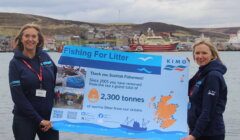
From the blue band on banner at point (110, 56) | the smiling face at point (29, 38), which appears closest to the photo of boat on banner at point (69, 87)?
the blue band on banner at point (110, 56)

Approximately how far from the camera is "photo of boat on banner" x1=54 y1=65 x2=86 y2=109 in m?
6.58

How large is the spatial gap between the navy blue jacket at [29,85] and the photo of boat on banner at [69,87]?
178 millimetres

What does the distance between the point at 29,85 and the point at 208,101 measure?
1.91 m

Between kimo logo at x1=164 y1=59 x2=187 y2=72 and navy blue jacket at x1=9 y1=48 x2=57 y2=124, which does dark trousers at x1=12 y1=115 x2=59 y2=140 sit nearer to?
navy blue jacket at x1=9 y1=48 x2=57 y2=124

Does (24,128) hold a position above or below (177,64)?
below

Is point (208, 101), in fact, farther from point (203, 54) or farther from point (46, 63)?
point (46, 63)

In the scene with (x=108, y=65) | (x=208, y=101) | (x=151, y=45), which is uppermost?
(x=108, y=65)

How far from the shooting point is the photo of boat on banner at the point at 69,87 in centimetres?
658

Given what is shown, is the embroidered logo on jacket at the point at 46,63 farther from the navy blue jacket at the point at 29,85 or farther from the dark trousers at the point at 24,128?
the dark trousers at the point at 24,128

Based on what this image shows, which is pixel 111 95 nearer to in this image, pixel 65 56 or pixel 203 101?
pixel 65 56

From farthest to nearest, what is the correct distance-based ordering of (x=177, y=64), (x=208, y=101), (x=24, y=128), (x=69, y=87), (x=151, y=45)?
(x=151, y=45)
(x=177, y=64)
(x=69, y=87)
(x=24, y=128)
(x=208, y=101)

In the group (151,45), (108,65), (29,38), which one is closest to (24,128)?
(29,38)

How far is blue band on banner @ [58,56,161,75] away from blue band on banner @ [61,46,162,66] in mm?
35

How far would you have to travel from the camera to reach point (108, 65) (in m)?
6.73
